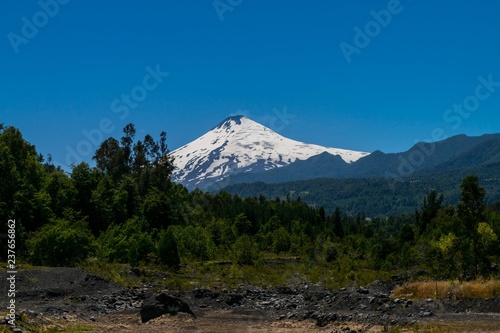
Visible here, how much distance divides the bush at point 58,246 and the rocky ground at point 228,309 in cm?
795

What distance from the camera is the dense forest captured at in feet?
147

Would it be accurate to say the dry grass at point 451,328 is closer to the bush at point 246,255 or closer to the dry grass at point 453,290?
the dry grass at point 453,290

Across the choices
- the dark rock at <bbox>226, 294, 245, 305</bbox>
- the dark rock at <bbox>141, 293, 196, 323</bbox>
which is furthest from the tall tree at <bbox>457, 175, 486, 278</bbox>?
the dark rock at <bbox>141, 293, 196, 323</bbox>

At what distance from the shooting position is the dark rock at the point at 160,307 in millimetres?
27281

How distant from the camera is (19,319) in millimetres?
20531

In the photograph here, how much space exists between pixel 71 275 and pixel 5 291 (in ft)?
21.7

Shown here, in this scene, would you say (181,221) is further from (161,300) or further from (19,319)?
(19,319)

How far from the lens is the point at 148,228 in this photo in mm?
72125

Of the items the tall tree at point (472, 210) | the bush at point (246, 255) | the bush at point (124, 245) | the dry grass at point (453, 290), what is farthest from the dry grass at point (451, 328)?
the bush at point (246, 255)

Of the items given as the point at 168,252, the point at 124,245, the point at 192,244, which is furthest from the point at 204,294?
the point at 192,244

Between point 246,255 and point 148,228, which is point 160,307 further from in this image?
point 148,228

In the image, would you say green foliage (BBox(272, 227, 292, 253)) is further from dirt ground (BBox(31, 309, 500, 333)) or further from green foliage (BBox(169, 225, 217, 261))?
dirt ground (BBox(31, 309, 500, 333))

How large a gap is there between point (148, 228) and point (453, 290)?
1896 inches

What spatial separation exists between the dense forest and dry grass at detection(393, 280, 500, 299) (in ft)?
21.3
